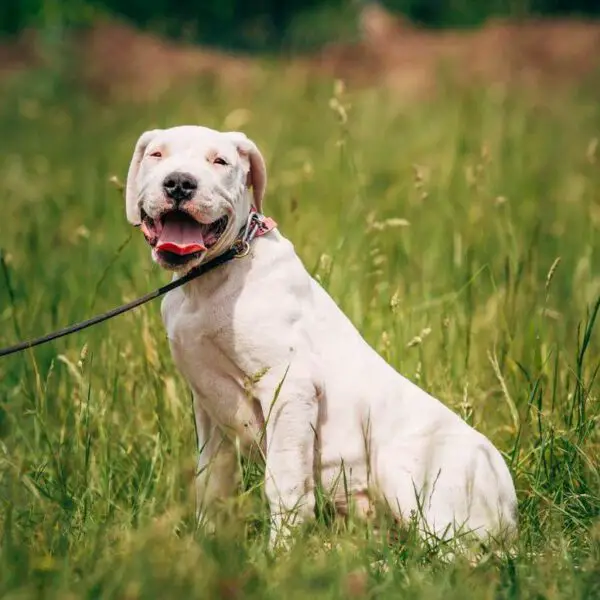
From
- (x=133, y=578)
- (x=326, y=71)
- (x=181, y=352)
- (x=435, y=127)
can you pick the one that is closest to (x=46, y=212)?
(x=435, y=127)

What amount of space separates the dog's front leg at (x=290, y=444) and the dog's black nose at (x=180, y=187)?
586 millimetres

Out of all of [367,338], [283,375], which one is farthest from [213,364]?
[367,338]

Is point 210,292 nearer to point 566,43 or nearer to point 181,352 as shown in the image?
point 181,352

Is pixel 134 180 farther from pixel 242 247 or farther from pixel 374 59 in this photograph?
pixel 374 59

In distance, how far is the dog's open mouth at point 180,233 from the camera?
327 cm

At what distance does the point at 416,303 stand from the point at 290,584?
268cm

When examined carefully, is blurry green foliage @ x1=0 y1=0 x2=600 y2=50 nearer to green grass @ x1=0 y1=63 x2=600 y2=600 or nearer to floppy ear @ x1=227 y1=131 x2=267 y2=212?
green grass @ x1=0 y1=63 x2=600 y2=600

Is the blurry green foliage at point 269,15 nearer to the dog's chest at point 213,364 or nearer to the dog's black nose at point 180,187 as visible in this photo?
the dog's chest at point 213,364

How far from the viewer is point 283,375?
11.1ft

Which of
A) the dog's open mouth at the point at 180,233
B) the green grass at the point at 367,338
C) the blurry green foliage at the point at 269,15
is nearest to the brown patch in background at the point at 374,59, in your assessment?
the blurry green foliage at the point at 269,15

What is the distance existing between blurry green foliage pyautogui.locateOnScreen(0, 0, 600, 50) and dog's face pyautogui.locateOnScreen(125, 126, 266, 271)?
624 inches

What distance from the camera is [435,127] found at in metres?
9.16

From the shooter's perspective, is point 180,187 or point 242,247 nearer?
point 180,187

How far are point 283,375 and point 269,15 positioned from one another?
18.4 meters
